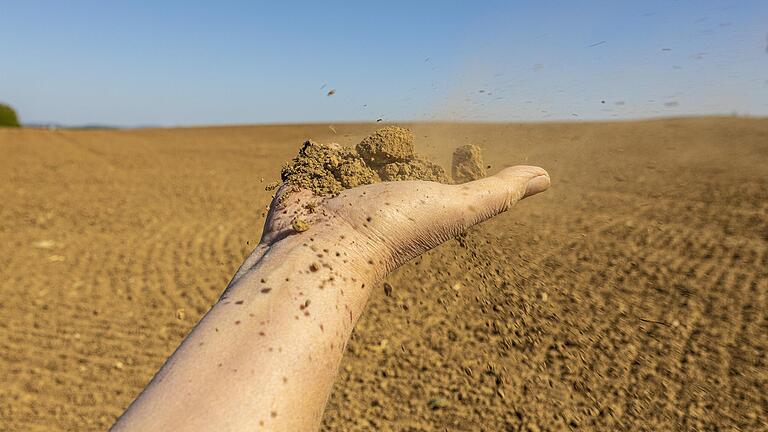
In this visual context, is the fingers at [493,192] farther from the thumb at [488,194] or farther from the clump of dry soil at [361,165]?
the clump of dry soil at [361,165]

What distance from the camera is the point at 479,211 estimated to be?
198 cm

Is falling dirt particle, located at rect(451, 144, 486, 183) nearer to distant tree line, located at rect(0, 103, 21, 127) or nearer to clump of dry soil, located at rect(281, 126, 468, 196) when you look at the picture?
clump of dry soil, located at rect(281, 126, 468, 196)

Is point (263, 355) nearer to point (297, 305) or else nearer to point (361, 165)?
point (297, 305)

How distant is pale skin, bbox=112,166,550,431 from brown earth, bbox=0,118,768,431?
2.41ft

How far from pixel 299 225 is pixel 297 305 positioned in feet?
1.35

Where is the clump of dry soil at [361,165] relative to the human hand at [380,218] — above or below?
above

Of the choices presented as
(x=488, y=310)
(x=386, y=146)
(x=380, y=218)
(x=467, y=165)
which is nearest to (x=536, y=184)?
(x=467, y=165)

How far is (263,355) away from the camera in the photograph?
1.23 m

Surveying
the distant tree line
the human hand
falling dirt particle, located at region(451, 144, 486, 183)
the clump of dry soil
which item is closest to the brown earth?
falling dirt particle, located at region(451, 144, 486, 183)

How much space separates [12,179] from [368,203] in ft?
33.5

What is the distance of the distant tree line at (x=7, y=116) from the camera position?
21933 millimetres

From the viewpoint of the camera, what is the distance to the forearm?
1110 mm

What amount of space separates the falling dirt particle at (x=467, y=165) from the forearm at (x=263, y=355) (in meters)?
1.06

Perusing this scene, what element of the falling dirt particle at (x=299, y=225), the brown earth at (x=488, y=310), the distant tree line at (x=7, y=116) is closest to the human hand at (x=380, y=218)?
the falling dirt particle at (x=299, y=225)
